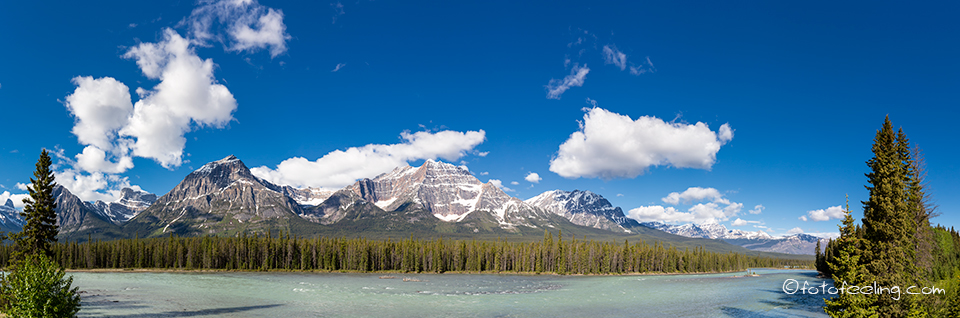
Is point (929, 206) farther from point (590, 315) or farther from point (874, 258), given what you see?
point (590, 315)

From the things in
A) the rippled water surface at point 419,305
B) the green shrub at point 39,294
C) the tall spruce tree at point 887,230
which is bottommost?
the rippled water surface at point 419,305

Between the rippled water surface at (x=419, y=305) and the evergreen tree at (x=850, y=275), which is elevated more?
the evergreen tree at (x=850, y=275)

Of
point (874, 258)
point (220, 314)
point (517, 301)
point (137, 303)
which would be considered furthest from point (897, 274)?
point (137, 303)

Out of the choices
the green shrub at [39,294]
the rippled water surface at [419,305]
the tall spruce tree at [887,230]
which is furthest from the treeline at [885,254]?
the green shrub at [39,294]

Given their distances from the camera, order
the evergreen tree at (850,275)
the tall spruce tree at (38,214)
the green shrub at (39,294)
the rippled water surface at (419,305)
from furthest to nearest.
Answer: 1. the rippled water surface at (419,305)
2. the tall spruce tree at (38,214)
3. the green shrub at (39,294)
4. the evergreen tree at (850,275)

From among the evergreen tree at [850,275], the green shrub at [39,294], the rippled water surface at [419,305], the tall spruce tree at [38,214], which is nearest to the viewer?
the evergreen tree at [850,275]

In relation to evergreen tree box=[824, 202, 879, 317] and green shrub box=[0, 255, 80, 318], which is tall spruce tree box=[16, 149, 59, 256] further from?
evergreen tree box=[824, 202, 879, 317]

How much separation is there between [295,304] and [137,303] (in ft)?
82.4

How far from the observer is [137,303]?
7912 centimetres

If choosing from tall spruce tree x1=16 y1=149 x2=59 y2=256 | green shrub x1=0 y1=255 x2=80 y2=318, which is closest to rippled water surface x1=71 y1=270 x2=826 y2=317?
tall spruce tree x1=16 y1=149 x2=59 y2=256

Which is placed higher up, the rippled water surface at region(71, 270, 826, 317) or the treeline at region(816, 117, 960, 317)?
the treeline at region(816, 117, 960, 317)

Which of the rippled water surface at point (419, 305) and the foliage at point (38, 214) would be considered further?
the rippled water surface at point (419, 305)

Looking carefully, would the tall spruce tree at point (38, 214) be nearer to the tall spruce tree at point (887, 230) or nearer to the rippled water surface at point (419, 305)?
the rippled water surface at point (419, 305)

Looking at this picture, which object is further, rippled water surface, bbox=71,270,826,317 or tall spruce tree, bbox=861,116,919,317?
rippled water surface, bbox=71,270,826,317
